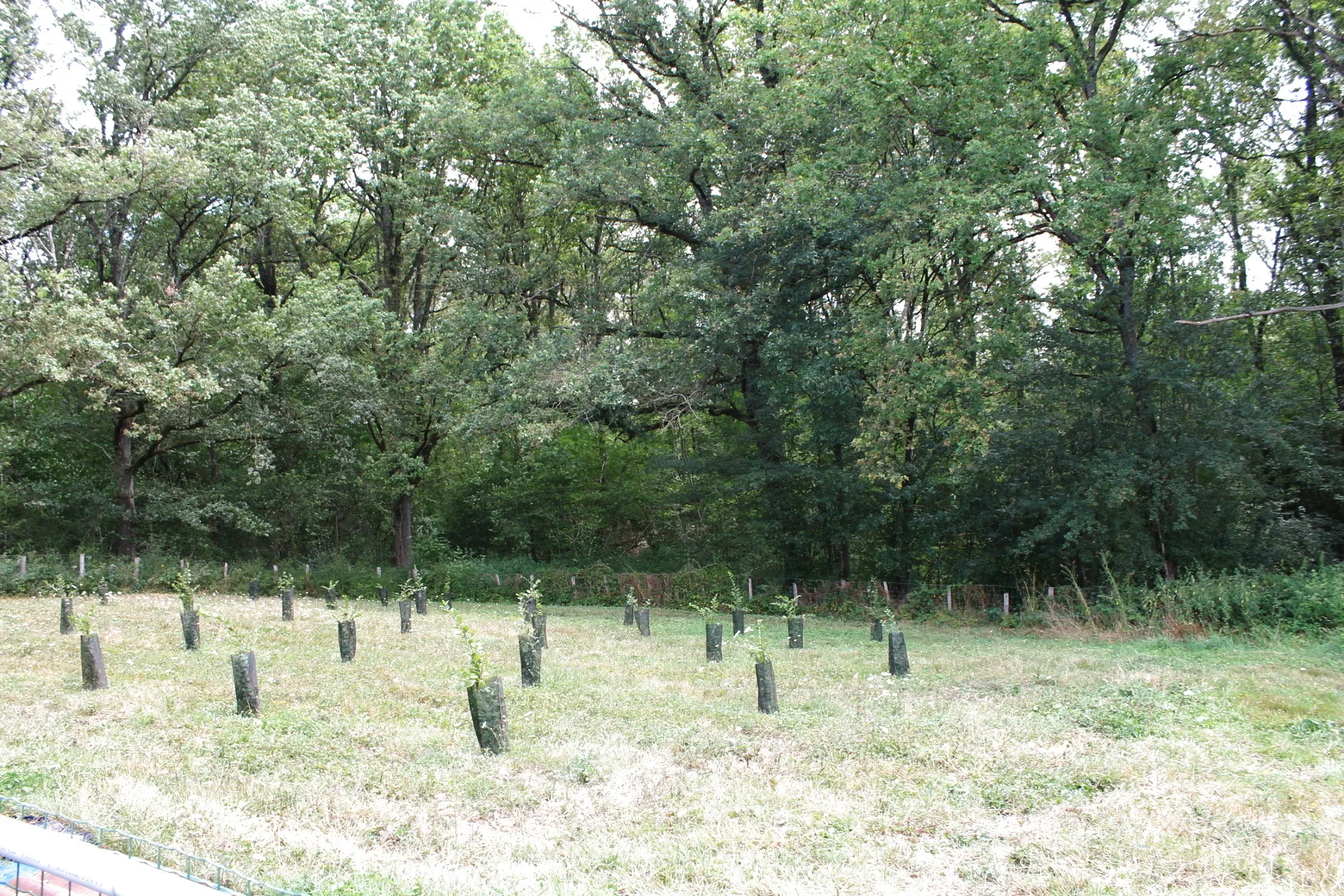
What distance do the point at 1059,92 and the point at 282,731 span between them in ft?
61.3

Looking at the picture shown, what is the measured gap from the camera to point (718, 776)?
675 centimetres

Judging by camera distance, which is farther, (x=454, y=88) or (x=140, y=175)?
(x=454, y=88)

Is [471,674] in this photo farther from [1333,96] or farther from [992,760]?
[1333,96]

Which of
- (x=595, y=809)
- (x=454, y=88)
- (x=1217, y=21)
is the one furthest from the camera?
(x=454, y=88)

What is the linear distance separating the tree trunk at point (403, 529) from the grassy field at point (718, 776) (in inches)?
667

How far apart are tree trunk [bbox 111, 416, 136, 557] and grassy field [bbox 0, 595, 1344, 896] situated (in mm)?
15690

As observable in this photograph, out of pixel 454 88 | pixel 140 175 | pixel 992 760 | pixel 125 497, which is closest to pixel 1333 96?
pixel 992 760

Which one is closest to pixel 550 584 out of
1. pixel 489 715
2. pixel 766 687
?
pixel 766 687

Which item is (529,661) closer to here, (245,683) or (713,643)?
(245,683)

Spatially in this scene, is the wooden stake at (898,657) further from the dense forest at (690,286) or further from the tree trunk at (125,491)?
the tree trunk at (125,491)


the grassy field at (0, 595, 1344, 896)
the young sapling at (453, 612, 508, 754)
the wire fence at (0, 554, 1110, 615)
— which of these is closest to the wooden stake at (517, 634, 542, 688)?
the grassy field at (0, 595, 1344, 896)

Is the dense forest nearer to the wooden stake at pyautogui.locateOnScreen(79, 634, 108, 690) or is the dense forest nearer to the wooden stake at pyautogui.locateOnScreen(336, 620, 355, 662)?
the wooden stake at pyautogui.locateOnScreen(336, 620, 355, 662)

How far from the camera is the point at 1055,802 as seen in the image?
6.03 m

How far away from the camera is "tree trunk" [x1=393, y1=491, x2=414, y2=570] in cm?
2895
